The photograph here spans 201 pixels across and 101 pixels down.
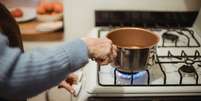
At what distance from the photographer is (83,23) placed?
1274 millimetres

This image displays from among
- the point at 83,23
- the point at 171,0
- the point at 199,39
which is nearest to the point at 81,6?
the point at 83,23

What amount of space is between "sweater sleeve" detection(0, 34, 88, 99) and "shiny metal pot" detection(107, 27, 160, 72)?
0.17 m

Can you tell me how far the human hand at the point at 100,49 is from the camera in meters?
0.77

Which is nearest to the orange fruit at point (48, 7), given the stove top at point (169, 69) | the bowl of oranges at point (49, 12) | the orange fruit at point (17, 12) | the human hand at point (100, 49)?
the bowl of oranges at point (49, 12)

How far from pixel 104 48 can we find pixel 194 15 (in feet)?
1.88

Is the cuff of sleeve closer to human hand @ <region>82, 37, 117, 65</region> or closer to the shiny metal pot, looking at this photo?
human hand @ <region>82, 37, 117, 65</region>

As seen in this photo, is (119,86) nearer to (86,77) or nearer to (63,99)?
(86,77)

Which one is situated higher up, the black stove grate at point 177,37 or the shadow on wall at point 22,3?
the shadow on wall at point 22,3

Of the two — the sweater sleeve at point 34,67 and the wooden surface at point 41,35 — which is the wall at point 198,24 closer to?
the wooden surface at point 41,35

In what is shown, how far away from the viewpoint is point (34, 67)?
0.70 meters

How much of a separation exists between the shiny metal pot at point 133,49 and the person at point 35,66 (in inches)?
6.3

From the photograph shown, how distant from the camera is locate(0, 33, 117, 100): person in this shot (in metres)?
0.67

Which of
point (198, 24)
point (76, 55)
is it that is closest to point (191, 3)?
point (198, 24)

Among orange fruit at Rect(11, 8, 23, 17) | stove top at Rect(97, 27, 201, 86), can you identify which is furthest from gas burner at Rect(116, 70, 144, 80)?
orange fruit at Rect(11, 8, 23, 17)
